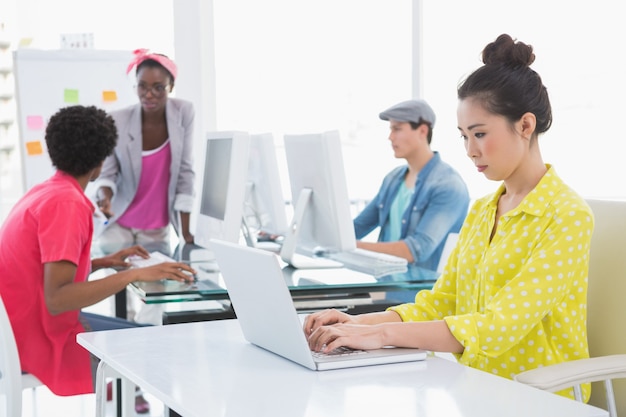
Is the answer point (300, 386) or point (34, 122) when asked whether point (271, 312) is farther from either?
point (34, 122)

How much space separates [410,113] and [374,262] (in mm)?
941

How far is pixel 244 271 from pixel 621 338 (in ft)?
2.80

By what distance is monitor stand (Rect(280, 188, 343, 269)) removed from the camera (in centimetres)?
284

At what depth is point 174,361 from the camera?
1527mm

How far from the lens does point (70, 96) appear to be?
474 centimetres

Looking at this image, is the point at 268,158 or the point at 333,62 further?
the point at 333,62

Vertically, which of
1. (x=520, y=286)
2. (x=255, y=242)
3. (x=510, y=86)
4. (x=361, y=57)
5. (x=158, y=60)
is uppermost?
(x=361, y=57)

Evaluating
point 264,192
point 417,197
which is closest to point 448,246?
point 417,197

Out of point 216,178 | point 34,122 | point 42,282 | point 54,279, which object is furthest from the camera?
point 34,122

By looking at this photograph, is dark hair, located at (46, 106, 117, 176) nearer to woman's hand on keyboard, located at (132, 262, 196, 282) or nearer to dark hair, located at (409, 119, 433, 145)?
woman's hand on keyboard, located at (132, 262, 196, 282)

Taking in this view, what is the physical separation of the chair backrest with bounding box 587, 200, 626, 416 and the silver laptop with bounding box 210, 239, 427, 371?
53 centimetres

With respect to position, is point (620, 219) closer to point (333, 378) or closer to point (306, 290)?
point (333, 378)

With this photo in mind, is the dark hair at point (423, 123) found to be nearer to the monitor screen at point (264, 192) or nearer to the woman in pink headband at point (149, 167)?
the monitor screen at point (264, 192)

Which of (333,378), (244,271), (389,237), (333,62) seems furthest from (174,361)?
(333,62)
